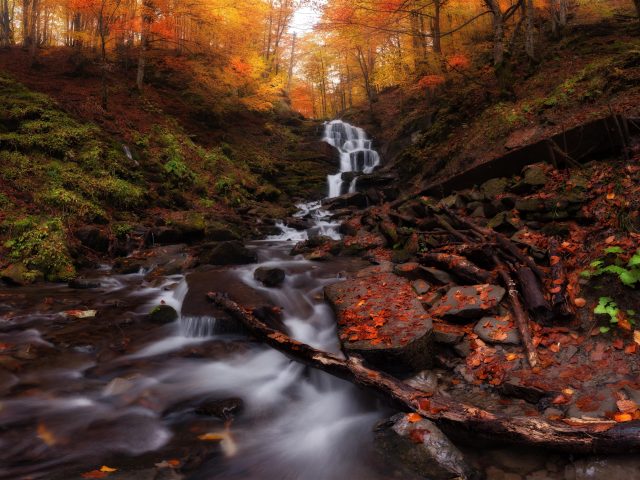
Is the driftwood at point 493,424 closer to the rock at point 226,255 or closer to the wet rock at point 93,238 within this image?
the rock at point 226,255

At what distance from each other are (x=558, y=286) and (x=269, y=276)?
5.32 m

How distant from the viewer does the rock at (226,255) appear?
9.59 m

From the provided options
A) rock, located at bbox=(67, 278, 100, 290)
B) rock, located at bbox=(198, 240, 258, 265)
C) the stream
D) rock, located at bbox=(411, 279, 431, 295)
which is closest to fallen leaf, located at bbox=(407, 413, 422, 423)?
the stream

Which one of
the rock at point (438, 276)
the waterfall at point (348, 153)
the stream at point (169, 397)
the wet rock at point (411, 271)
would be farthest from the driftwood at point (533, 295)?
the waterfall at point (348, 153)

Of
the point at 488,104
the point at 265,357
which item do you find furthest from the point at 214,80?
the point at 265,357

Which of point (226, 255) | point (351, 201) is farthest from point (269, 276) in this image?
point (351, 201)

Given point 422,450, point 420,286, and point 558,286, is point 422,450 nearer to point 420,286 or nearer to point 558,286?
point 558,286

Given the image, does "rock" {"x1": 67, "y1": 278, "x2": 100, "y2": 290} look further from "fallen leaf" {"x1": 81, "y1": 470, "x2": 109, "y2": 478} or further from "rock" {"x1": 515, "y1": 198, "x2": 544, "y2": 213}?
"rock" {"x1": 515, "y1": 198, "x2": 544, "y2": 213}

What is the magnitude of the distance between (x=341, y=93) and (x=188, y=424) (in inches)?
1587

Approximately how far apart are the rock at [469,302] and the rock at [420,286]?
0.65m

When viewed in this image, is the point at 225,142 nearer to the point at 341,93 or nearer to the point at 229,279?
the point at 229,279

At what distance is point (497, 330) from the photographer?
4.61 m

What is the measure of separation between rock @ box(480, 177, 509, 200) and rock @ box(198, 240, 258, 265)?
6.09 meters

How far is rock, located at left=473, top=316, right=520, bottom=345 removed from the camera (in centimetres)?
444
